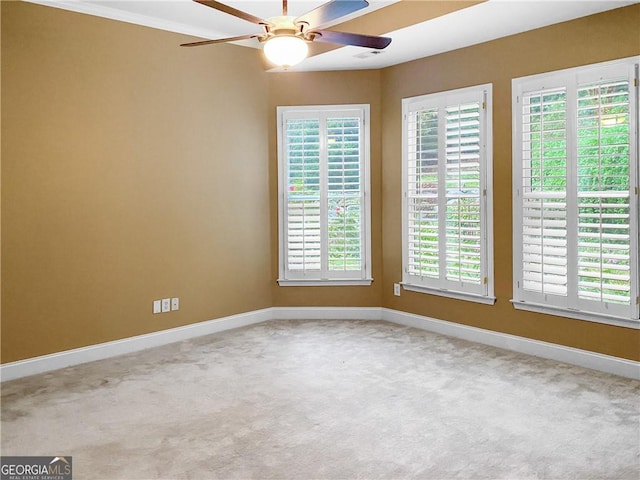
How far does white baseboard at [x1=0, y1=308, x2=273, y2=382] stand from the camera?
13.7 ft

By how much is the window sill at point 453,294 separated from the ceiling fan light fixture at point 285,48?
290cm

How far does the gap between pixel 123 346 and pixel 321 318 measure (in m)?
2.05

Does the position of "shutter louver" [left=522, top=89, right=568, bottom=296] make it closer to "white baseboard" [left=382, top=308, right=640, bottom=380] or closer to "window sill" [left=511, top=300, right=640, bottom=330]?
"window sill" [left=511, top=300, right=640, bottom=330]

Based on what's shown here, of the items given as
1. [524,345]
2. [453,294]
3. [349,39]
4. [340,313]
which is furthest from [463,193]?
[349,39]

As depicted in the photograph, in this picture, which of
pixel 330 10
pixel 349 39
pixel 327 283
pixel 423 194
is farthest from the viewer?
pixel 327 283

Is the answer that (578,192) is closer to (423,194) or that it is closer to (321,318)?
(423,194)

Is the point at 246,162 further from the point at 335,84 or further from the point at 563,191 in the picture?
the point at 563,191

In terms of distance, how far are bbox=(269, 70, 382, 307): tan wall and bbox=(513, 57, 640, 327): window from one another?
1.59 m

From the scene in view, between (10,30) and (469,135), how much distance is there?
12.2 ft

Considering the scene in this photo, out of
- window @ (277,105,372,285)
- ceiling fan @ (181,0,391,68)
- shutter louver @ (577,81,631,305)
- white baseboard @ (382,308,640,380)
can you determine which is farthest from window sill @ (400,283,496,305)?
ceiling fan @ (181,0,391,68)

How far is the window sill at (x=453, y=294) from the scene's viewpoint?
4973 millimetres

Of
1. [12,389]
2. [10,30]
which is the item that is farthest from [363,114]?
[12,389]

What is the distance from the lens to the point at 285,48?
298 cm

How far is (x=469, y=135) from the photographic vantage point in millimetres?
5000
